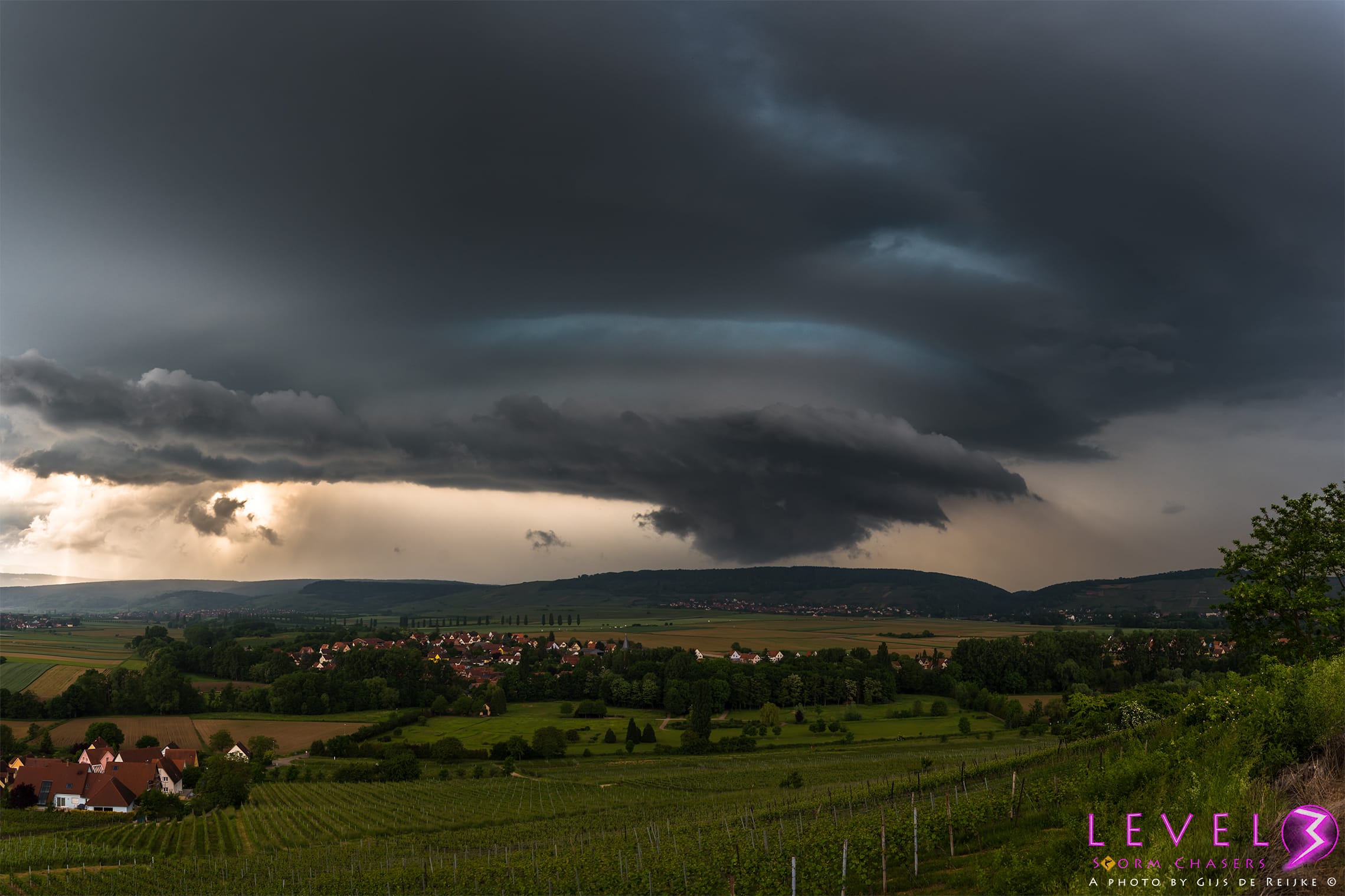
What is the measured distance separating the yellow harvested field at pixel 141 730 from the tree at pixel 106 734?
91 cm

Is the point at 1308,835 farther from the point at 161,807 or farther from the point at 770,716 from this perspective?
the point at 770,716

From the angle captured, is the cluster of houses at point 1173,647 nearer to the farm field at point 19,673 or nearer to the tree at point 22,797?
the tree at point 22,797

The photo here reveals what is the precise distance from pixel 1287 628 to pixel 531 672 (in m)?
130

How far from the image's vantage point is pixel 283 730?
109812mm

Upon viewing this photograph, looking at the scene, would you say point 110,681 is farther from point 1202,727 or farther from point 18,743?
point 1202,727

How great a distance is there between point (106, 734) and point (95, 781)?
31.9 m

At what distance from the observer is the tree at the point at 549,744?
306ft

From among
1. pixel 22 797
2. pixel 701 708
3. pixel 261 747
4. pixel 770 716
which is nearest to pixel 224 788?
pixel 22 797

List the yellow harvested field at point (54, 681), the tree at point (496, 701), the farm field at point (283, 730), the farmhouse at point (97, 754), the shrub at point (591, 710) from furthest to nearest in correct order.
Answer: the tree at point (496, 701) < the yellow harvested field at point (54, 681) < the shrub at point (591, 710) < the farm field at point (283, 730) < the farmhouse at point (97, 754)

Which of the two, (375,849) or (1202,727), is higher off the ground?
(1202,727)

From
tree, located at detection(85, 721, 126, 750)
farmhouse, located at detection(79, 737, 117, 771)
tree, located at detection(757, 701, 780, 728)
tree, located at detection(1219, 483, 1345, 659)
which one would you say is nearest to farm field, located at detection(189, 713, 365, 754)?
tree, located at detection(85, 721, 126, 750)

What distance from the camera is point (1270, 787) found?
15312mm

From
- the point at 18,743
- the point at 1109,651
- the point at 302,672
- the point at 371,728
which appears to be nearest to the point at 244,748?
the point at 371,728

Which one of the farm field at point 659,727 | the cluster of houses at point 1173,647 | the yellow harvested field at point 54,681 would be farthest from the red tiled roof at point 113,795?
the cluster of houses at point 1173,647
